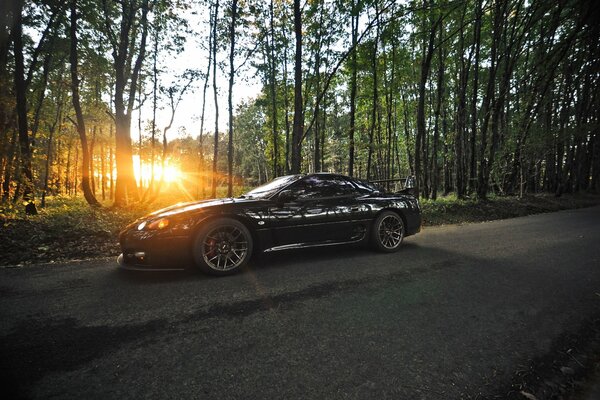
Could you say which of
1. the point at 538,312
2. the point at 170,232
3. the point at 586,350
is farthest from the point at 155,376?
the point at 538,312

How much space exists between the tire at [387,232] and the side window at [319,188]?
29.2 inches

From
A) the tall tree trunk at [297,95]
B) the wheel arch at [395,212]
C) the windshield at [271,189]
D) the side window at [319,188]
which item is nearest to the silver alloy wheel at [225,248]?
the windshield at [271,189]

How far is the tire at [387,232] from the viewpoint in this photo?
4.71 metres

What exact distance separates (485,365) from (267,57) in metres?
19.0

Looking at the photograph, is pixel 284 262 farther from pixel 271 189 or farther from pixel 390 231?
pixel 390 231

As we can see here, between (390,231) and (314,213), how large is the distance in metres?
1.59

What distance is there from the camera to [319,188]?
4.47m

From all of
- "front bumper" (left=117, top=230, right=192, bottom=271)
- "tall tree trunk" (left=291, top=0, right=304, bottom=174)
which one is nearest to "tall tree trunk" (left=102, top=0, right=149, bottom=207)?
"tall tree trunk" (left=291, top=0, right=304, bottom=174)

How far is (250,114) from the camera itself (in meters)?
38.7

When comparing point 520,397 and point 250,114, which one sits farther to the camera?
point 250,114

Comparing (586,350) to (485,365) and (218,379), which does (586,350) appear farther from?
(218,379)

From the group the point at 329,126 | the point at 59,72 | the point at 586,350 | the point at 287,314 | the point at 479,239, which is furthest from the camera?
the point at 329,126

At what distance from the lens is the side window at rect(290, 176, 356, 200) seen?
4285 millimetres

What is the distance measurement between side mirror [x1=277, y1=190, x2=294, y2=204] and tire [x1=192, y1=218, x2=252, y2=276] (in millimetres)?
675
